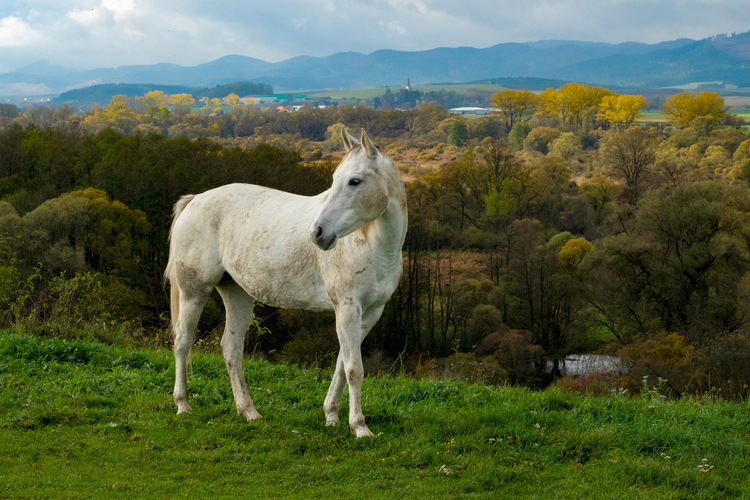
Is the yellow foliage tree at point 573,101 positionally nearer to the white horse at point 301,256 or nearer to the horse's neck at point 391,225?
the white horse at point 301,256

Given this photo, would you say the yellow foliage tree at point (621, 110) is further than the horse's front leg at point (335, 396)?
Yes

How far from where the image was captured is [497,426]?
16.4ft

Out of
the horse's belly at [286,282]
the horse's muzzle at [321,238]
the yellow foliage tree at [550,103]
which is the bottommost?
the horse's belly at [286,282]

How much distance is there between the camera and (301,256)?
4996 mm

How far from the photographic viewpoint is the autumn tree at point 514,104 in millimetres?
122938

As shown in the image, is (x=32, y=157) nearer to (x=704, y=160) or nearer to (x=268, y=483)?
(x=268, y=483)

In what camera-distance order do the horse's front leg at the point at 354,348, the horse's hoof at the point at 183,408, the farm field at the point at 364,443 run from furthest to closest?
the horse's hoof at the point at 183,408, the horse's front leg at the point at 354,348, the farm field at the point at 364,443

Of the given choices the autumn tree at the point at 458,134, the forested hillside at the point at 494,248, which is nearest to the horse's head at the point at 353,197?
the forested hillside at the point at 494,248

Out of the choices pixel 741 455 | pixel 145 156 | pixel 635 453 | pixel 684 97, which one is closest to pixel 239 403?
pixel 635 453

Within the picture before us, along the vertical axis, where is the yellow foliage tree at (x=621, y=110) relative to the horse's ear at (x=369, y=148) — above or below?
above

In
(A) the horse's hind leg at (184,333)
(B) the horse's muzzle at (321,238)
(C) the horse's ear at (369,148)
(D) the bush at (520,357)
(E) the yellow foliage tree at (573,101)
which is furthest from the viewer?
(E) the yellow foliage tree at (573,101)

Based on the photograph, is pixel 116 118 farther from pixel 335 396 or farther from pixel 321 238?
pixel 321 238

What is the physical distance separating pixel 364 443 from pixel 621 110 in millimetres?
113082

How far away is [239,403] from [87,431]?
1.26 metres
